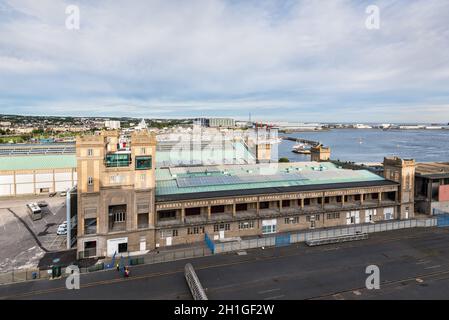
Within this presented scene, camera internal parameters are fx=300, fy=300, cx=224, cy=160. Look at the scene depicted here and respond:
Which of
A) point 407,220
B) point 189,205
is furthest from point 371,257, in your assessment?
point 189,205

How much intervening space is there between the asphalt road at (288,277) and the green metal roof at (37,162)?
57709 mm

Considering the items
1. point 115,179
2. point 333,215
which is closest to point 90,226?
point 115,179

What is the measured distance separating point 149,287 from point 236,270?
38.0ft

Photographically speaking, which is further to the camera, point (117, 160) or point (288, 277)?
point (117, 160)

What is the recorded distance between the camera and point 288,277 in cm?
3844

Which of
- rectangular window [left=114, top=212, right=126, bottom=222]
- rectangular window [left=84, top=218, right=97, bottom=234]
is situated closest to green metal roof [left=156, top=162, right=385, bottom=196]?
rectangular window [left=114, top=212, right=126, bottom=222]

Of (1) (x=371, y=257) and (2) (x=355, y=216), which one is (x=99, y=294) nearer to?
(1) (x=371, y=257)

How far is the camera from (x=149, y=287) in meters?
35.8

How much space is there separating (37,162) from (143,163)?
57.4 m

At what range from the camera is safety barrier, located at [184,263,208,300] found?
31.9 m

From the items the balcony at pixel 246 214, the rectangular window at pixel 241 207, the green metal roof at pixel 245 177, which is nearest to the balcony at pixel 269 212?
the balcony at pixel 246 214

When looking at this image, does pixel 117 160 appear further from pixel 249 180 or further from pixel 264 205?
pixel 264 205

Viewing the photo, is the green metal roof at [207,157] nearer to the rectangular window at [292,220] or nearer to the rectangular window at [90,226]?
the rectangular window at [90,226]
